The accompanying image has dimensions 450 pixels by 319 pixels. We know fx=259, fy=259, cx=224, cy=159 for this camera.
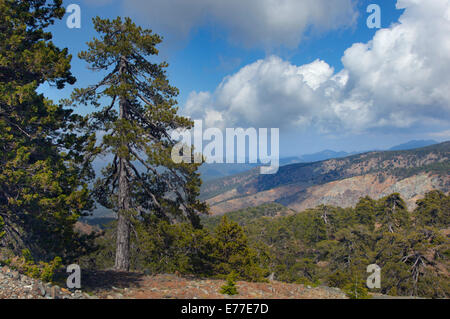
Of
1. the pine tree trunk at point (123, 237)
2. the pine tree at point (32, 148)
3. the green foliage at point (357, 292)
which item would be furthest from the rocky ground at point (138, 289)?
the pine tree at point (32, 148)

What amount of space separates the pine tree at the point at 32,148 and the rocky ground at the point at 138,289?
98.2 inches

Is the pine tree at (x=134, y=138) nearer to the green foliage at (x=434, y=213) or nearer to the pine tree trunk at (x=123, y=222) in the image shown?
the pine tree trunk at (x=123, y=222)

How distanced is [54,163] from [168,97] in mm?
6770

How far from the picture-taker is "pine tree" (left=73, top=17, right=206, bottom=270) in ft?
44.2

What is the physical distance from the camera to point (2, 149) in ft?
33.2

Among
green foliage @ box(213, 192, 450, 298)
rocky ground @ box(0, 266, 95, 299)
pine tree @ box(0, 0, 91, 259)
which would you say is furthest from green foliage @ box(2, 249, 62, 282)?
green foliage @ box(213, 192, 450, 298)

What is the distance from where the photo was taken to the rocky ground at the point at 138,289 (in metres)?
7.27

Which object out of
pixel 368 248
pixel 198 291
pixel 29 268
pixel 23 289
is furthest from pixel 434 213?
pixel 23 289

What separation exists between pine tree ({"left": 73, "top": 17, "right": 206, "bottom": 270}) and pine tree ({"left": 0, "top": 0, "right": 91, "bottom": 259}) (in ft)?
7.20

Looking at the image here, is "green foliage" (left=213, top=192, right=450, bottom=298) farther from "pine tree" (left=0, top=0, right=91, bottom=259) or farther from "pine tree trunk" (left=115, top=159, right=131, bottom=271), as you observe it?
"pine tree" (left=0, top=0, right=91, bottom=259)
